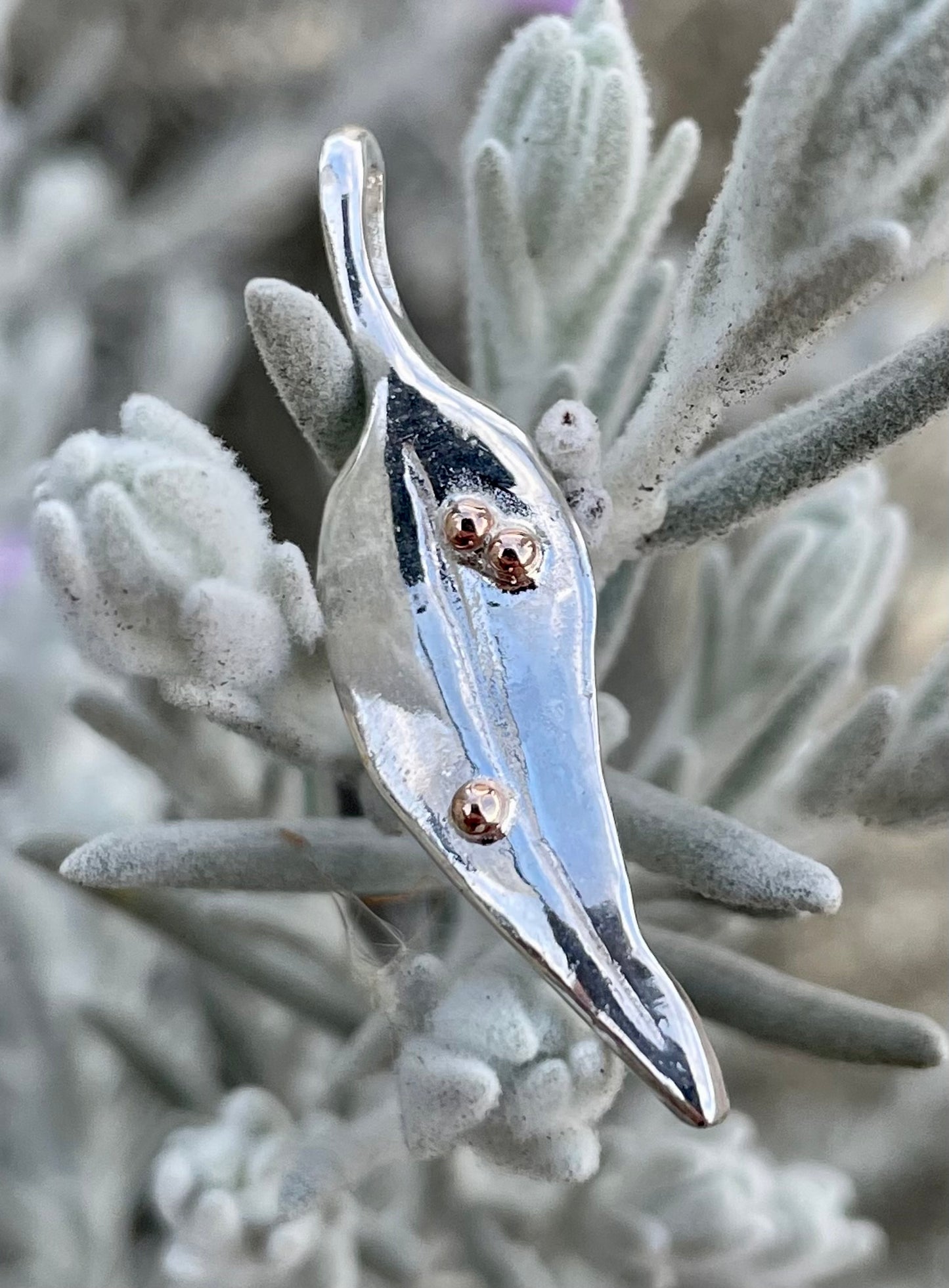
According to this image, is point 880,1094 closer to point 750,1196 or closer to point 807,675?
point 750,1196

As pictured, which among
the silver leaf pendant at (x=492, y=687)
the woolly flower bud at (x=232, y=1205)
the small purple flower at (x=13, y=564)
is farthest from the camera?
the small purple flower at (x=13, y=564)

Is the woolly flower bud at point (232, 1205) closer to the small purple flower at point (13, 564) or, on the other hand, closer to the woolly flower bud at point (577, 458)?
the woolly flower bud at point (577, 458)

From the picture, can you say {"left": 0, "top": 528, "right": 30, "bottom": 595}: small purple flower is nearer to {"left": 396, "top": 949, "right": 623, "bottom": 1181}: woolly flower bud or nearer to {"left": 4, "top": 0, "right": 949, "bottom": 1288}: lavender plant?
{"left": 4, "top": 0, "right": 949, "bottom": 1288}: lavender plant

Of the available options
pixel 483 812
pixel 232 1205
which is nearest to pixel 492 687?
pixel 483 812

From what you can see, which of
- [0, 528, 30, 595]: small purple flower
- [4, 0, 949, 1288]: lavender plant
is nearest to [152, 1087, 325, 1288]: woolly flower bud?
[4, 0, 949, 1288]: lavender plant

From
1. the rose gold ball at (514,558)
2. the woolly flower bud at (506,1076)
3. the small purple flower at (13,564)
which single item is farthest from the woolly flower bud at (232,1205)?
the small purple flower at (13,564)

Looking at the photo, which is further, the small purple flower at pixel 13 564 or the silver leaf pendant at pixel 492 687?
the small purple flower at pixel 13 564
